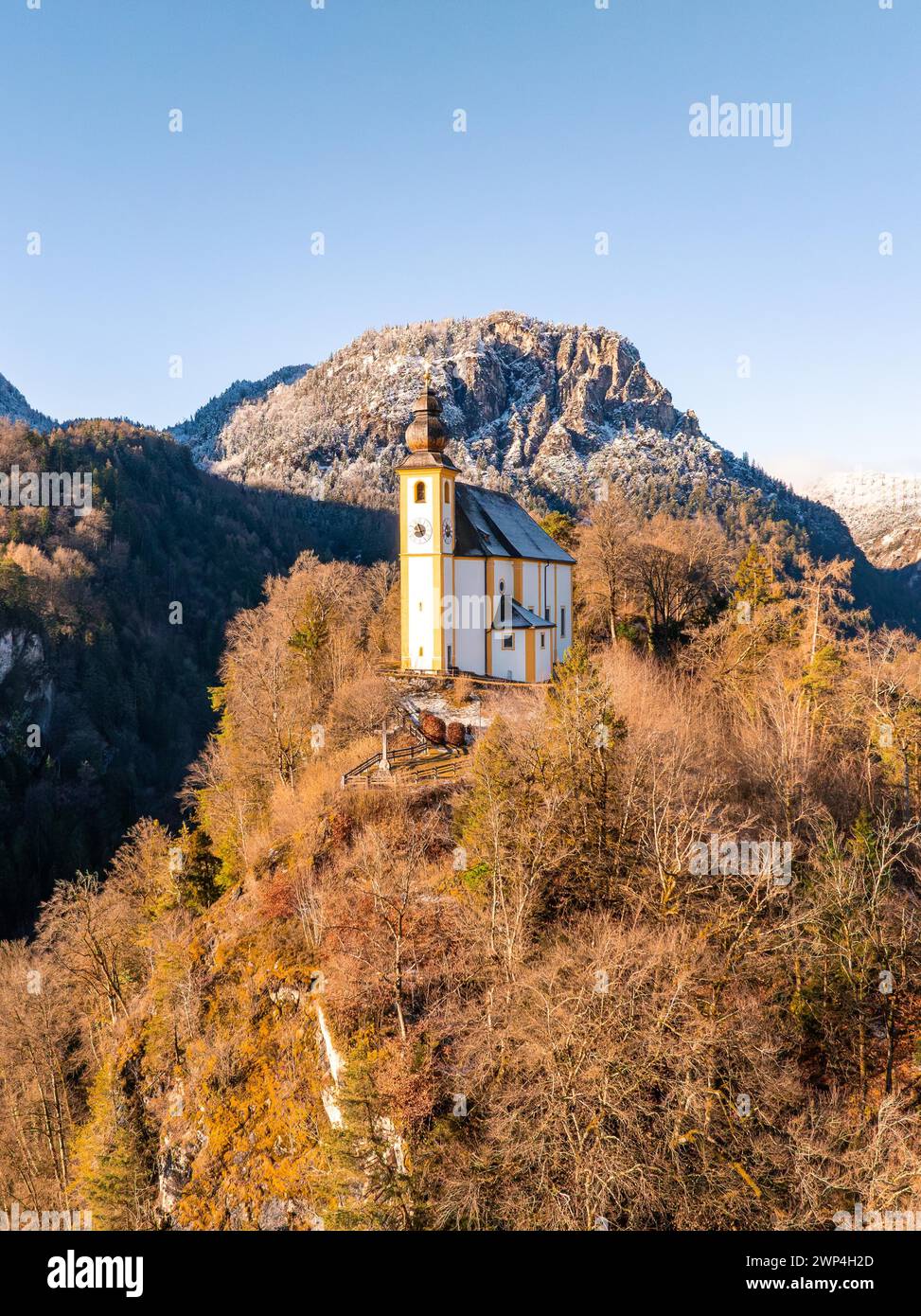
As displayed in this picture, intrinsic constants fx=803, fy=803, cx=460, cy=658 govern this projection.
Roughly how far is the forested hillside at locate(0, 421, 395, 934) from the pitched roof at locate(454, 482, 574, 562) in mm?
19523


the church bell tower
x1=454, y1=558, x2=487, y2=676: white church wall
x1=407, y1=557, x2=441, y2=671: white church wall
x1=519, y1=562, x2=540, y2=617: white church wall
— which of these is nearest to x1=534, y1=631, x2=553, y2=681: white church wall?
x1=519, y1=562, x2=540, y2=617: white church wall

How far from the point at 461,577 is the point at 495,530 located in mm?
4303

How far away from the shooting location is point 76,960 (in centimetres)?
3625

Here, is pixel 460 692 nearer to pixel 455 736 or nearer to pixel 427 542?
pixel 455 736

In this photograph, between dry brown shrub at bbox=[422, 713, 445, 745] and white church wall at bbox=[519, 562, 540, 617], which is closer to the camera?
dry brown shrub at bbox=[422, 713, 445, 745]

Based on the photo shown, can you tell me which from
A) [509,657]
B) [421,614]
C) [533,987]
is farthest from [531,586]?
[533,987]

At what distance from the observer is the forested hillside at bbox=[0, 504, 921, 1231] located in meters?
16.8

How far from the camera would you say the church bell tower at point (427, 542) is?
40.4 m

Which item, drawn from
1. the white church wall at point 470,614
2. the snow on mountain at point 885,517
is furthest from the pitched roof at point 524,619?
the snow on mountain at point 885,517

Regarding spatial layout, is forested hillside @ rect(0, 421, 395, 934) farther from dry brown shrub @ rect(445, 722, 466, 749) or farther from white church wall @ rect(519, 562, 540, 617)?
dry brown shrub @ rect(445, 722, 466, 749)
